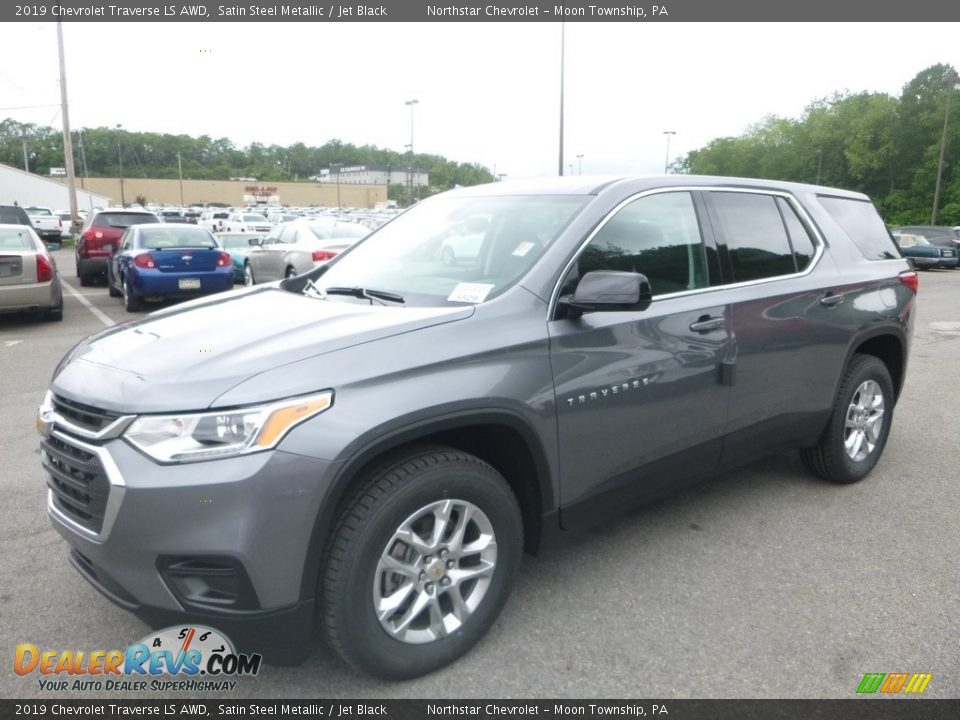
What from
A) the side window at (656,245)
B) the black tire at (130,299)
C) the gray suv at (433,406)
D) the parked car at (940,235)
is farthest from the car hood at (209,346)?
the parked car at (940,235)

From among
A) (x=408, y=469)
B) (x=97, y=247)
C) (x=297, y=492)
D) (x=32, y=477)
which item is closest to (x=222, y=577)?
(x=297, y=492)

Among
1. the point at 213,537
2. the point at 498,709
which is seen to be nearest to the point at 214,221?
the point at 213,537

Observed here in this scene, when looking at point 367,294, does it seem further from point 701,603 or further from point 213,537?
point 701,603

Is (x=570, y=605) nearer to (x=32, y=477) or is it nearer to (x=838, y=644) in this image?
(x=838, y=644)

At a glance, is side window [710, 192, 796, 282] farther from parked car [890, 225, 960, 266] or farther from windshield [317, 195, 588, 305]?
parked car [890, 225, 960, 266]

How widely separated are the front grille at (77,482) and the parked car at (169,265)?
378 inches

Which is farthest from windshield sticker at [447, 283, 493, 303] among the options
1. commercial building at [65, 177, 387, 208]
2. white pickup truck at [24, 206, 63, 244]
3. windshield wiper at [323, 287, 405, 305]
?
commercial building at [65, 177, 387, 208]

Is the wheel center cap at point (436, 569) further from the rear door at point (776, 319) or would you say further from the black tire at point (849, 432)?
the black tire at point (849, 432)

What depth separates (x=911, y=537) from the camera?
3.75 meters

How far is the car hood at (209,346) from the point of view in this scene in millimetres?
2311

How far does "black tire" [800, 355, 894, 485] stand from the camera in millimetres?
4246

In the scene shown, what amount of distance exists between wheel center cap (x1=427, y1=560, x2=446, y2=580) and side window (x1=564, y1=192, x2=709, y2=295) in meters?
1.25

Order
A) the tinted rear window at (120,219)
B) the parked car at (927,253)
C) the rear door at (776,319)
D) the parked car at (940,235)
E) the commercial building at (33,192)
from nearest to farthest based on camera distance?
1. the rear door at (776,319)
2. the tinted rear window at (120,219)
3. the parked car at (927,253)
4. the parked car at (940,235)
5. the commercial building at (33,192)

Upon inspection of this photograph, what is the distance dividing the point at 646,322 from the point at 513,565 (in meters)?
1.15
